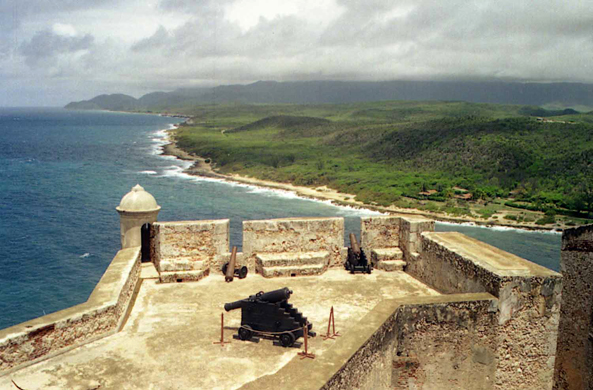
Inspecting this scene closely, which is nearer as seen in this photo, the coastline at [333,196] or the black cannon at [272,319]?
the black cannon at [272,319]

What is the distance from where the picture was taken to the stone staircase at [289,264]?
43.5ft

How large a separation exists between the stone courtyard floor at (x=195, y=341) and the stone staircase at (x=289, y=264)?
216 mm

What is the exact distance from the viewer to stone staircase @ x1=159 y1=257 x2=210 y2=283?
1281 centimetres

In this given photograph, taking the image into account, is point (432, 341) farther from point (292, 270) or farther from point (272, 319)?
point (292, 270)

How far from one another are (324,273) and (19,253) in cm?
3262

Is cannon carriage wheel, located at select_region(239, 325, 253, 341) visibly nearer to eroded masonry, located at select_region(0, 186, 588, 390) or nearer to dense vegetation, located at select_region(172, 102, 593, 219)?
eroded masonry, located at select_region(0, 186, 588, 390)

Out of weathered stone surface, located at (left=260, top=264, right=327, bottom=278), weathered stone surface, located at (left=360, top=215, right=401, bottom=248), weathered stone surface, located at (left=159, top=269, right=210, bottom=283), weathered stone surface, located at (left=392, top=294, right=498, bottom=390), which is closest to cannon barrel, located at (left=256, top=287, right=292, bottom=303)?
weathered stone surface, located at (left=392, top=294, right=498, bottom=390)

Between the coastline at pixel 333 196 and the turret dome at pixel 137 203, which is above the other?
the turret dome at pixel 137 203

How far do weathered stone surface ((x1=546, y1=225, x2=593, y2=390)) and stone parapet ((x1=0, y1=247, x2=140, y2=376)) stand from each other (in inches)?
390

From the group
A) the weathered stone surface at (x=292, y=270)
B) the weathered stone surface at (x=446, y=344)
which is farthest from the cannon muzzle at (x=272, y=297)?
the weathered stone surface at (x=292, y=270)

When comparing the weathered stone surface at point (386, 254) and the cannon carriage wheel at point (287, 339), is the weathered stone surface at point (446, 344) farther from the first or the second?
the weathered stone surface at point (386, 254)

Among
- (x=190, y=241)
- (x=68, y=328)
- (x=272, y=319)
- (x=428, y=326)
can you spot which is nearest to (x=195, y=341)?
(x=272, y=319)

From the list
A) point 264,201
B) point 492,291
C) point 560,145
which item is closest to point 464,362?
point 492,291

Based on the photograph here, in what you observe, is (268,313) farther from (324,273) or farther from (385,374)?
(324,273)
